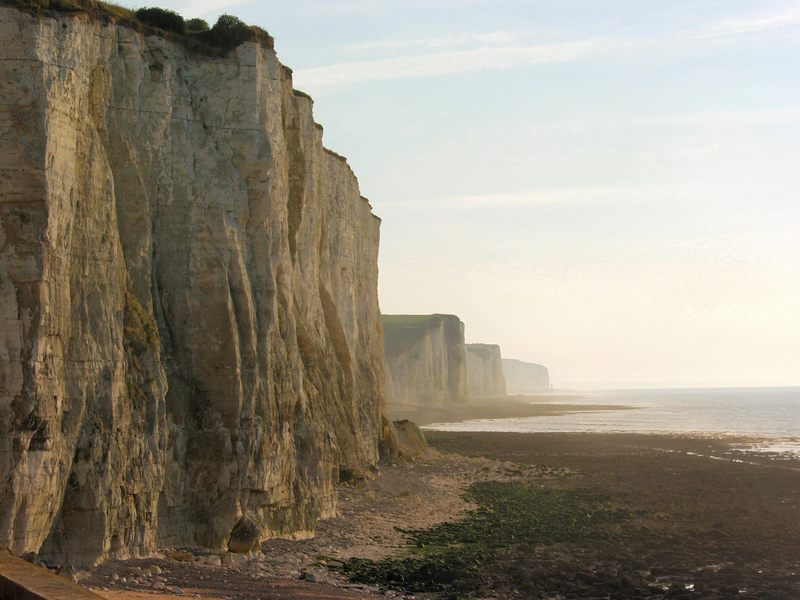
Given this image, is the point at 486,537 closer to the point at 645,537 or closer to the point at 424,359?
the point at 645,537

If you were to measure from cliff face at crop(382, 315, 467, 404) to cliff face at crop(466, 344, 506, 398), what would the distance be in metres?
35.0

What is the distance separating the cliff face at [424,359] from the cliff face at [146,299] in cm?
7662

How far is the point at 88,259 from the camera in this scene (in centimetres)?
1630

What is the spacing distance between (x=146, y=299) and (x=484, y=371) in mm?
143973

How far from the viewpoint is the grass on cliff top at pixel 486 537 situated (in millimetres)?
18656

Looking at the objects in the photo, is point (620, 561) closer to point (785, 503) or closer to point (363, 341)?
point (785, 503)

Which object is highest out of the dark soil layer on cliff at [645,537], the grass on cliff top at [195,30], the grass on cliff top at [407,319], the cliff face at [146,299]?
the grass on cliff top at [407,319]

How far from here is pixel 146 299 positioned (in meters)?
18.6

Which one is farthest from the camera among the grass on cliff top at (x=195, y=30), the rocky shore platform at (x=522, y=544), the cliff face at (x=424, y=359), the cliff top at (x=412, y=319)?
the cliff top at (x=412, y=319)

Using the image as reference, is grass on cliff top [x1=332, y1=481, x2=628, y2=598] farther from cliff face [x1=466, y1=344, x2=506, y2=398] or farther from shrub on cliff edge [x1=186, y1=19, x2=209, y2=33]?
cliff face [x1=466, y1=344, x2=506, y2=398]

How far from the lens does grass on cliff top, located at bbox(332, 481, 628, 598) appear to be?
1866cm

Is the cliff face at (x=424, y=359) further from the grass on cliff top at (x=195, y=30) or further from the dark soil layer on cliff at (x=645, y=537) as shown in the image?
the grass on cliff top at (x=195, y=30)

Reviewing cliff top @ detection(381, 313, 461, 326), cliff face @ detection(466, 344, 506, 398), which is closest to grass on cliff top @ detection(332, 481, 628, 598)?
cliff top @ detection(381, 313, 461, 326)

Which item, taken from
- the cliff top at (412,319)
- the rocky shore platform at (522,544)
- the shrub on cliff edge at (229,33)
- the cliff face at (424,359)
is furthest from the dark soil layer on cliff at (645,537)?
the cliff top at (412,319)
